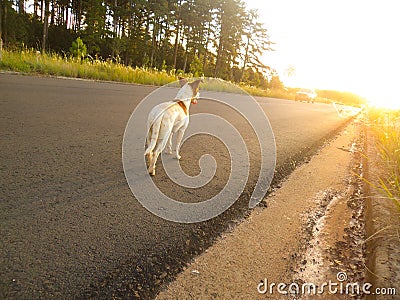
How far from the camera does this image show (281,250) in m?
1.78

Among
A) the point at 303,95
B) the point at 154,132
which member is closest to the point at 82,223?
the point at 154,132

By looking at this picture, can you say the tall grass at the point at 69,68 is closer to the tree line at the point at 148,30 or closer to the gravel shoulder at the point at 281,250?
the gravel shoulder at the point at 281,250

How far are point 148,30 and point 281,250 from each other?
42.7m

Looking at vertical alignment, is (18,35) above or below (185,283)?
above

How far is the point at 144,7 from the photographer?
124ft

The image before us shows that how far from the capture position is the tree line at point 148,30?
33.5 meters

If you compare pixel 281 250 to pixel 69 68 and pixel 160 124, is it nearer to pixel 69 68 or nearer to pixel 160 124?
pixel 160 124

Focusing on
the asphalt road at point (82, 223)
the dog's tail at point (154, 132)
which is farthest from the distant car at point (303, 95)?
the dog's tail at point (154, 132)

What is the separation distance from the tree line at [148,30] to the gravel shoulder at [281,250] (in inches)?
1247

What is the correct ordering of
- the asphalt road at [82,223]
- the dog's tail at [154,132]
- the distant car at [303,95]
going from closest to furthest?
the asphalt road at [82,223] → the dog's tail at [154,132] → the distant car at [303,95]

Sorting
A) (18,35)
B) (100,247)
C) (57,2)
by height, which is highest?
(57,2)

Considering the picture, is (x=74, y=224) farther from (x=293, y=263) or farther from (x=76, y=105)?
(x=76, y=105)

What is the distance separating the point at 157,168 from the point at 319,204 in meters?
1.72

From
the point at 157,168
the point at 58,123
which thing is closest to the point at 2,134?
the point at 58,123
